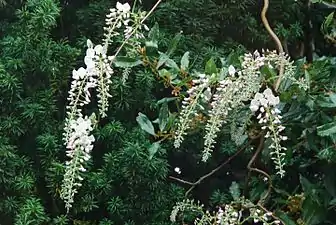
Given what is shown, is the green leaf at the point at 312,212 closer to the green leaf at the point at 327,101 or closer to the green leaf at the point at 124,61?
the green leaf at the point at 327,101

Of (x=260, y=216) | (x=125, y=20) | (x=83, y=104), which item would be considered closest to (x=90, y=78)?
(x=83, y=104)

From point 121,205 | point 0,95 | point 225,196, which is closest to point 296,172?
point 225,196

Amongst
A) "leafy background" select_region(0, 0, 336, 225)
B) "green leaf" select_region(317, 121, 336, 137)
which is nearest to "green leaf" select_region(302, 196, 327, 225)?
"leafy background" select_region(0, 0, 336, 225)

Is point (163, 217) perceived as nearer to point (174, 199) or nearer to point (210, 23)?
point (174, 199)

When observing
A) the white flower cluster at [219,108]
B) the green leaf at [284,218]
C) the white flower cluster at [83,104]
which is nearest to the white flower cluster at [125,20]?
the white flower cluster at [83,104]

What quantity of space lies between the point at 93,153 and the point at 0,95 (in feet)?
0.96

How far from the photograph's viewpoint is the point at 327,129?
50.9 inches

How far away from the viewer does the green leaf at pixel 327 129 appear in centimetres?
129

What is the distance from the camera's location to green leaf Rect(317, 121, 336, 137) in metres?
1.29

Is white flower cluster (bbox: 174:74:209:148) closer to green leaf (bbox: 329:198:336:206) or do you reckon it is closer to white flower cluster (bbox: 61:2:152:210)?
white flower cluster (bbox: 61:2:152:210)

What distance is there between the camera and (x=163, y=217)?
1677 millimetres

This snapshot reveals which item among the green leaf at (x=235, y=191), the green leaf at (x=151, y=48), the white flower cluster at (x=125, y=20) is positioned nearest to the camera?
the white flower cluster at (x=125, y=20)

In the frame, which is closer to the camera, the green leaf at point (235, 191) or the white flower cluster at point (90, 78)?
the white flower cluster at point (90, 78)

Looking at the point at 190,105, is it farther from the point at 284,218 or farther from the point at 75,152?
the point at 284,218
